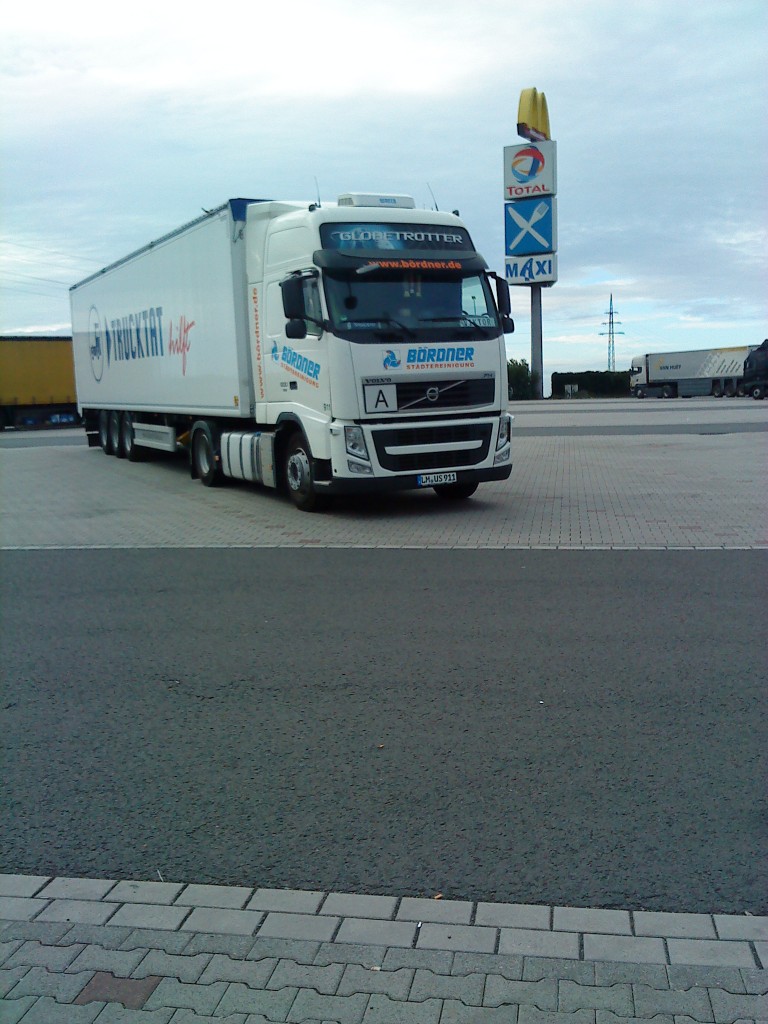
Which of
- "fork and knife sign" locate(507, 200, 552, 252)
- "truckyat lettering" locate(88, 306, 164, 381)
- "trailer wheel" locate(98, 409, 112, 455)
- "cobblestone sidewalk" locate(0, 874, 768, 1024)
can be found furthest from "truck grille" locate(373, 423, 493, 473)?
"fork and knife sign" locate(507, 200, 552, 252)

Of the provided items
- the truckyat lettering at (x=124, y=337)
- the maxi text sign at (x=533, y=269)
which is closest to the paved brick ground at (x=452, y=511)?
the truckyat lettering at (x=124, y=337)

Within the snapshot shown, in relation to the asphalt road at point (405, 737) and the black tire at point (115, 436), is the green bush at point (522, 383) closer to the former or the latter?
the black tire at point (115, 436)

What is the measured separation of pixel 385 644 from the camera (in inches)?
263

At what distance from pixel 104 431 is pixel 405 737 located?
2090cm

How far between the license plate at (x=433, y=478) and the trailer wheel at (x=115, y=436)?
40.5 feet

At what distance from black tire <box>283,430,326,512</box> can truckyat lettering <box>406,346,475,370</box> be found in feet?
5.72

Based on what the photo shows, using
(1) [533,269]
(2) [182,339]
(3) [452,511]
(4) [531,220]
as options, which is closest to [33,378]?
(1) [533,269]

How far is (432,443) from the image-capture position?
1245 centimetres

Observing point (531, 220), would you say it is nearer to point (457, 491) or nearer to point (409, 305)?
point (457, 491)

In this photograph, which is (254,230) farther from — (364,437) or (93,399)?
(93,399)

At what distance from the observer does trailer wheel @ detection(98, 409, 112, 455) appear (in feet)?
79.3

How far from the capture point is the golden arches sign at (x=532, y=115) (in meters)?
52.9

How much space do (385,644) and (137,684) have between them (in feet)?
5.24

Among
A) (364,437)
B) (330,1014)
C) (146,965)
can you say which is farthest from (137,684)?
(364,437)
